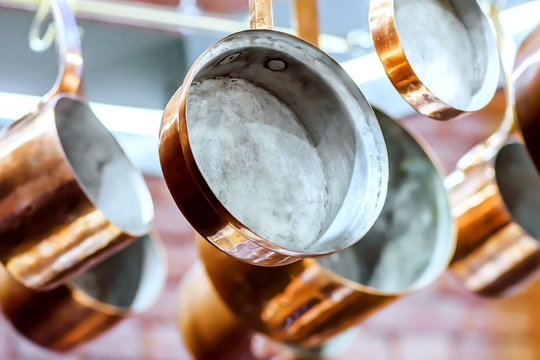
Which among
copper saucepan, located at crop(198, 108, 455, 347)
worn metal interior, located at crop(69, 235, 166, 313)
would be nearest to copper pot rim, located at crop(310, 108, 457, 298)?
copper saucepan, located at crop(198, 108, 455, 347)

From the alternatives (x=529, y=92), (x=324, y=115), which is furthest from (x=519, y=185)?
(x=324, y=115)

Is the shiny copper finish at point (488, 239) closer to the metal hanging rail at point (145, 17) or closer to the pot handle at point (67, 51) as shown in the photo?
the metal hanging rail at point (145, 17)

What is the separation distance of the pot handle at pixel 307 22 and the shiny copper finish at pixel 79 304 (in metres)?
0.35

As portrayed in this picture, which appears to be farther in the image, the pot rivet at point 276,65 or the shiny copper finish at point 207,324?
the shiny copper finish at point 207,324

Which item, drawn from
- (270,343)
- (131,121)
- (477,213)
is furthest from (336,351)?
(131,121)

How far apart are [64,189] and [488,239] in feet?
1.42

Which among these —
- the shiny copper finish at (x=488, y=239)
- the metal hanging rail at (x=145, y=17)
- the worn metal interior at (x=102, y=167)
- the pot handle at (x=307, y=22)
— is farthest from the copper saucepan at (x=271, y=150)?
the metal hanging rail at (x=145, y=17)

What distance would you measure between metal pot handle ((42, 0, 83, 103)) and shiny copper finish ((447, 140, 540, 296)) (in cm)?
41

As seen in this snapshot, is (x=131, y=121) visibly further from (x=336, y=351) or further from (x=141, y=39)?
(x=336, y=351)

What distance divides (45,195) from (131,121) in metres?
0.43

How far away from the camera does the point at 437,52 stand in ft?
1.84

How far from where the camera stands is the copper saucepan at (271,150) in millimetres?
453

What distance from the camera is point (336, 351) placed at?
3.11 ft

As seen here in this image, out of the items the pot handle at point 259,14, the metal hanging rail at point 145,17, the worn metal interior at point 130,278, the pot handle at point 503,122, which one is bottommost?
the worn metal interior at point 130,278
